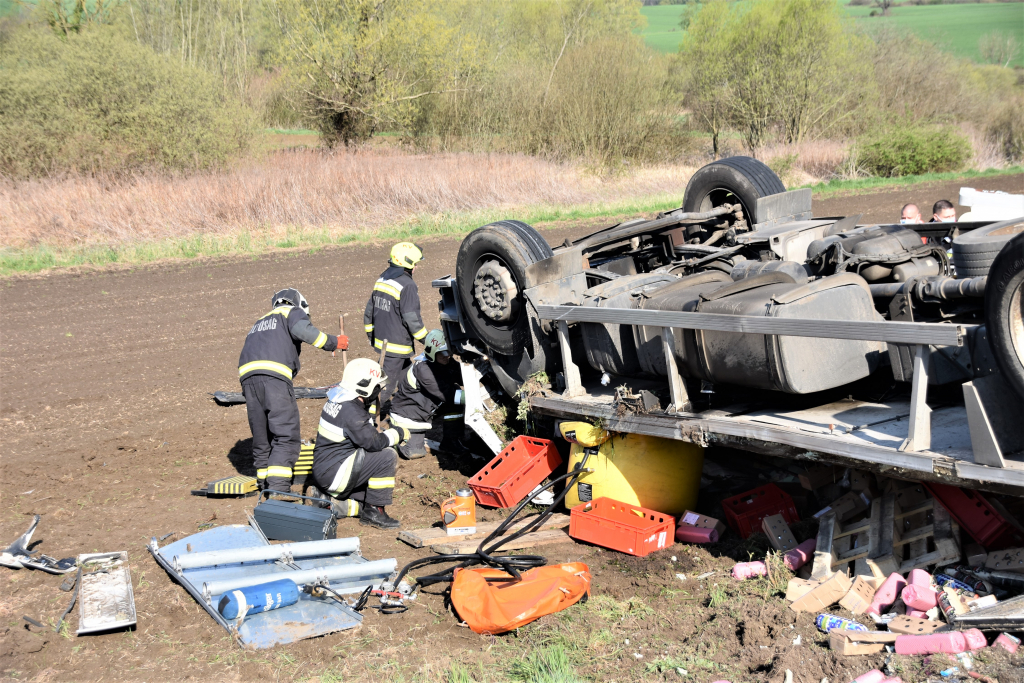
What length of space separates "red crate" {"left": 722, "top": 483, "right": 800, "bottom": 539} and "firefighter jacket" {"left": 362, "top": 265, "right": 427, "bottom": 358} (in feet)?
10.1

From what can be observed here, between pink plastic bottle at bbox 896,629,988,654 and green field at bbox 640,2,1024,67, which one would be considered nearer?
pink plastic bottle at bbox 896,629,988,654

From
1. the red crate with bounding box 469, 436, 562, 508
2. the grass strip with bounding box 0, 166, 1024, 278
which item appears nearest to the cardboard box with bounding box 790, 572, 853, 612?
the red crate with bounding box 469, 436, 562, 508

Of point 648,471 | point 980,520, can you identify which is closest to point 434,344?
point 648,471

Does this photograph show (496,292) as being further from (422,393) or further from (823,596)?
(823,596)

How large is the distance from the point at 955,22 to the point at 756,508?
231ft

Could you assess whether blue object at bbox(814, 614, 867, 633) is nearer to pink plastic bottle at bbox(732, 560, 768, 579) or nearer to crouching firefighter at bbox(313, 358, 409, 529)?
pink plastic bottle at bbox(732, 560, 768, 579)

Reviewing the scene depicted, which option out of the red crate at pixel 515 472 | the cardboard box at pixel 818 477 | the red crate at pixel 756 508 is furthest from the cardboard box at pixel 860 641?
the red crate at pixel 515 472

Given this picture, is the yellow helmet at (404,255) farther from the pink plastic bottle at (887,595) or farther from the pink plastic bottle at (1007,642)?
the pink plastic bottle at (1007,642)

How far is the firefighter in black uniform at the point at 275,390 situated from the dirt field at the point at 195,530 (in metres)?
0.35

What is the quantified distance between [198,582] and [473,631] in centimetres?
149

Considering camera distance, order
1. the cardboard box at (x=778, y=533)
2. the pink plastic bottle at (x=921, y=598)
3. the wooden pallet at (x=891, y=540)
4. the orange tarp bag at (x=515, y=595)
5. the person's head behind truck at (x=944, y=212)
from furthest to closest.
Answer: the person's head behind truck at (x=944, y=212) < the cardboard box at (x=778, y=533) < the orange tarp bag at (x=515, y=595) < the wooden pallet at (x=891, y=540) < the pink plastic bottle at (x=921, y=598)

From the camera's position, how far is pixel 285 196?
16.5m

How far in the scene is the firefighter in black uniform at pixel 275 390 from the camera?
5688 millimetres

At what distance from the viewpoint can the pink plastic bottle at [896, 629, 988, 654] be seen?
3.17 meters
